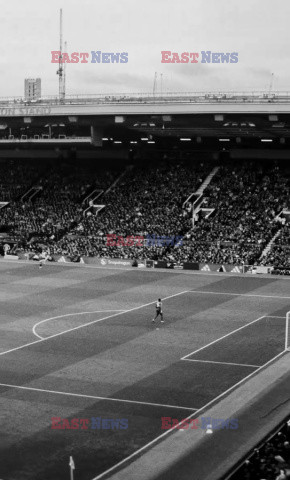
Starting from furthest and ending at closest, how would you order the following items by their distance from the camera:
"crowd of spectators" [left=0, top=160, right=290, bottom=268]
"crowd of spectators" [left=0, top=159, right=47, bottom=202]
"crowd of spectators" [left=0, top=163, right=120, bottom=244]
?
"crowd of spectators" [left=0, top=159, right=47, bottom=202] → "crowd of spectators" [left=0, top=163, right=120, bottom=244] → "crowd of spectators" [left=0, top=160, right=290, bottom=268]

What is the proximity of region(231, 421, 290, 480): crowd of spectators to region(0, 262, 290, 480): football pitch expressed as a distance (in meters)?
3.86

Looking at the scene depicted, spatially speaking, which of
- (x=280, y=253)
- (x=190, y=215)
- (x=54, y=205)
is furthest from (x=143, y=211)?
(x=280, y=253)

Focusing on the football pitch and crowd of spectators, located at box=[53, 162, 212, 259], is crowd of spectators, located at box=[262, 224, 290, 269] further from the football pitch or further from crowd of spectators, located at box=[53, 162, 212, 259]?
crowd of spectators, located at box=[53, 162, 212, 259]

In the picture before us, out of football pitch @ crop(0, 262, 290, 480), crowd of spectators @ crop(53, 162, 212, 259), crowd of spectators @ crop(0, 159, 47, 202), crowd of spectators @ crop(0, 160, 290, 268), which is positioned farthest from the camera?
crowd of spectators @ crop(0, 159, 47, 202)

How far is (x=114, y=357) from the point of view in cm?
3030

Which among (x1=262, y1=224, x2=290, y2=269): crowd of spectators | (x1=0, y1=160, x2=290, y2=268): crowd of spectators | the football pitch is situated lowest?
the football pitch

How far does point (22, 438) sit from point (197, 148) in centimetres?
6347

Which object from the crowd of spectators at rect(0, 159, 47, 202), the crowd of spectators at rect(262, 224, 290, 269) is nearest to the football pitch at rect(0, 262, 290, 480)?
the crowd of spectators at rect(262, 224, 290, 269)

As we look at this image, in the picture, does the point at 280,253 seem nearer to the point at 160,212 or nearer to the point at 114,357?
the point at 160,212

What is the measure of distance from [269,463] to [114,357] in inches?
580

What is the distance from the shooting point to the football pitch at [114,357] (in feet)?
67.2

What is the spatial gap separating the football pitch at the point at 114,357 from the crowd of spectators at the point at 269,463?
386cm

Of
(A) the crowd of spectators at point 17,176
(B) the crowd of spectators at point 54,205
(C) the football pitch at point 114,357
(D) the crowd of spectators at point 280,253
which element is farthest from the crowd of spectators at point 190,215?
(A) the crowd of spectators at point 17,176

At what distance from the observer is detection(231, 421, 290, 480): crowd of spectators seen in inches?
612
